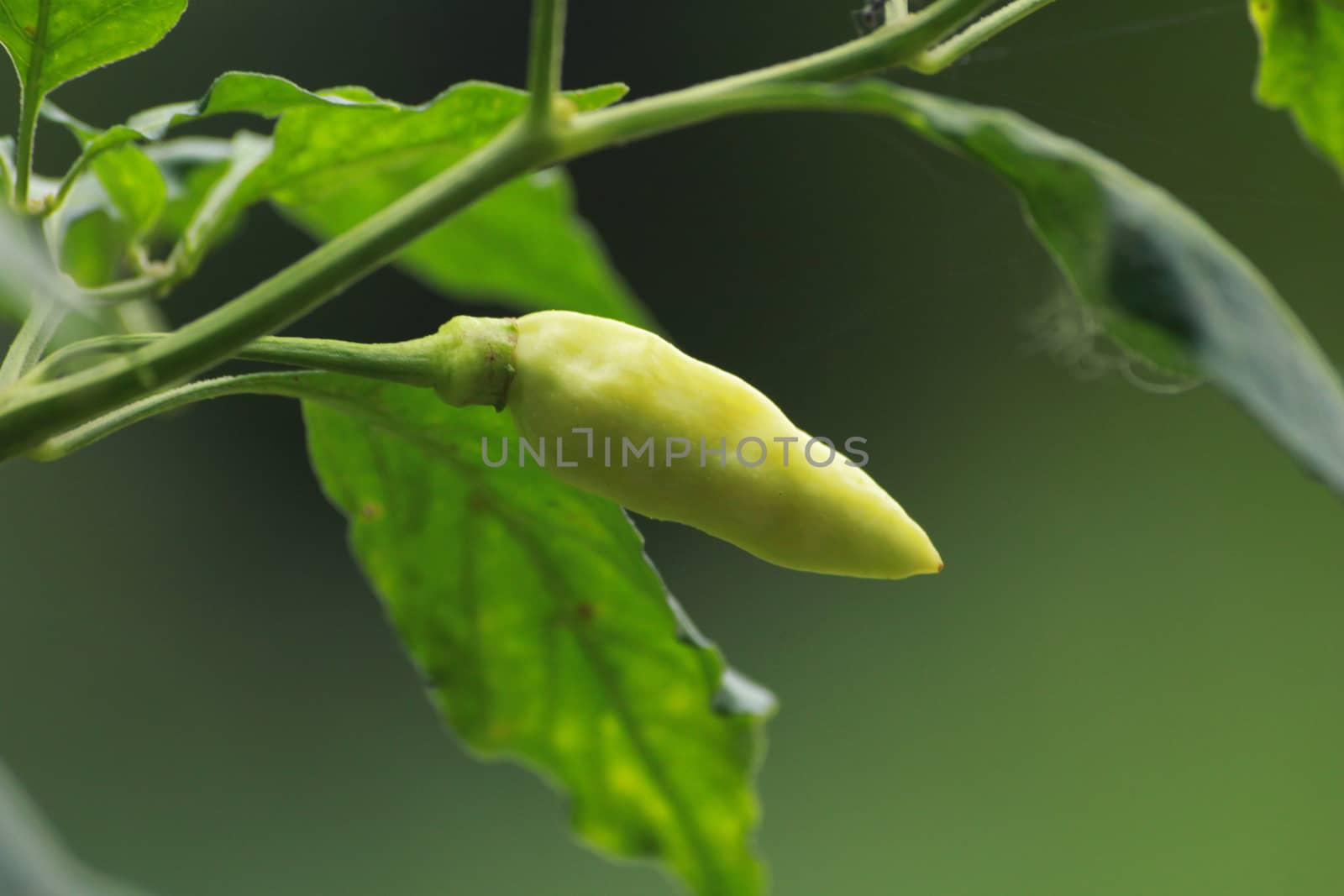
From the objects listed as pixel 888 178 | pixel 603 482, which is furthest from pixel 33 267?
pixel 888 178

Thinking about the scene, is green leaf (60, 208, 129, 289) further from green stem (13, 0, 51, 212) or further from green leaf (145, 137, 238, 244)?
green stem (13, 0, 51, 212)

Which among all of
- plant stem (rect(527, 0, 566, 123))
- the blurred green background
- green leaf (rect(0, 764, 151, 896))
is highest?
the blurred green background

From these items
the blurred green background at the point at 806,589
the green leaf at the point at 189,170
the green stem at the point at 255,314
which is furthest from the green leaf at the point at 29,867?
the blurred green background at the point at 806,589

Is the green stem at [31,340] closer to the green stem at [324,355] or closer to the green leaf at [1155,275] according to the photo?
the green stem at [324,355]

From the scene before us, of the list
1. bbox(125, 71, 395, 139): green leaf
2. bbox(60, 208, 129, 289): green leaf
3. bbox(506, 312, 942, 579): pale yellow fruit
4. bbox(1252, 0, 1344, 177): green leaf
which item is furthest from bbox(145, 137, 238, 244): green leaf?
bbox(1252, 0, 1344, 177): green leaf

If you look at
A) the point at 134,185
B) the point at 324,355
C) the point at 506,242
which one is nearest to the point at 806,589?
the point at 506,242

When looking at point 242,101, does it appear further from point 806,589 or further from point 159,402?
point 806,589

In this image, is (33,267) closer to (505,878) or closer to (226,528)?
(505,878)

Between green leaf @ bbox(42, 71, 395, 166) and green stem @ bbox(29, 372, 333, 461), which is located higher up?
green leaf @ bbox(42, 71, 395, 166)
